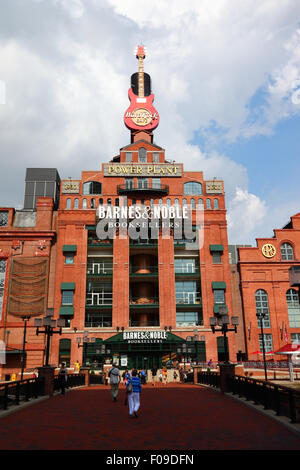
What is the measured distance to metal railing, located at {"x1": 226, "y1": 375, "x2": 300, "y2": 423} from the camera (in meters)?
11.9

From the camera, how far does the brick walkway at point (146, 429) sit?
956 centimetres

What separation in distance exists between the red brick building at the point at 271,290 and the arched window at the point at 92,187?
21855mm

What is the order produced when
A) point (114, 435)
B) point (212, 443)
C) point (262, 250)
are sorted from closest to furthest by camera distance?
point (212, 443), point (114, 435), point (262, 250)

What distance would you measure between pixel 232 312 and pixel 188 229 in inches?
484

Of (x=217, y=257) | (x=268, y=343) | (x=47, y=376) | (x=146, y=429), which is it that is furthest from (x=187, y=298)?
(x=146, y=429)

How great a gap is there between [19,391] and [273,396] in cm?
1101

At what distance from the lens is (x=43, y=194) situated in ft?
234

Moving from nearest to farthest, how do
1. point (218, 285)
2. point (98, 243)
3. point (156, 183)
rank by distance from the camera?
point (218, 285) < point (98, 243) < point (156, 183)

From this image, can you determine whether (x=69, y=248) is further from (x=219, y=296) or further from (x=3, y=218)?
(x=219, y=296)

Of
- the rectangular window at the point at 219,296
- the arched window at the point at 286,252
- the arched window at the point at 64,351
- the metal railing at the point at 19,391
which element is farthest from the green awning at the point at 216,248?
the metal railing at the point at 19,391

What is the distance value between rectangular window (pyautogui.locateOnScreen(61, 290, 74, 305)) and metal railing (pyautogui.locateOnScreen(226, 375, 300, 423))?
102 feet

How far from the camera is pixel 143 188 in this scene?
53031 millimetres
